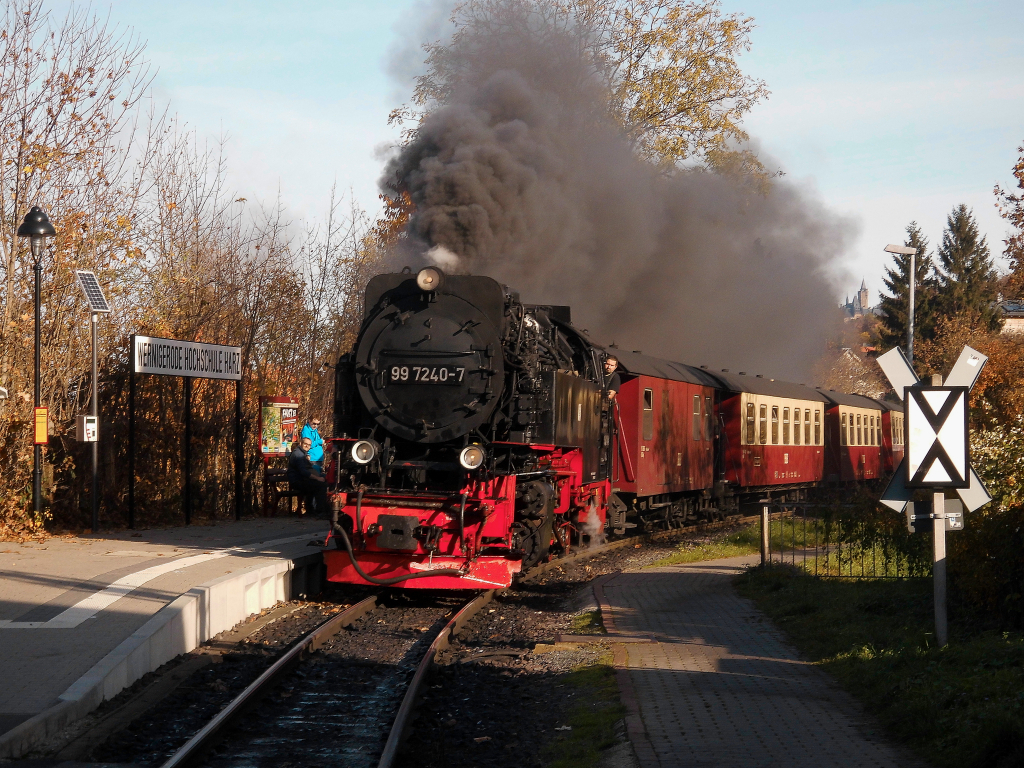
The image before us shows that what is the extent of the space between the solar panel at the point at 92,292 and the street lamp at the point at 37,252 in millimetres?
593

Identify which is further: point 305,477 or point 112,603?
point 305,477

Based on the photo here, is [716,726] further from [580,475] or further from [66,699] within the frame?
[580,475]

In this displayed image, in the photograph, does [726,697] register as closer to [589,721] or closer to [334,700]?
[589,721]

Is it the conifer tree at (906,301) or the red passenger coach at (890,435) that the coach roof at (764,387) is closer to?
the red passenger coach at (890,435)

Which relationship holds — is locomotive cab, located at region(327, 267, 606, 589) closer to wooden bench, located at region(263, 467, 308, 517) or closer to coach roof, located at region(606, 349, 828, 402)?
coach roof, located at region(606, 349, 828, 402)

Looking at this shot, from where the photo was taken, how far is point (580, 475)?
40.1 feet

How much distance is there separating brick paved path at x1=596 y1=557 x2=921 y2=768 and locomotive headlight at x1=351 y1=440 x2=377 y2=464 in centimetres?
272

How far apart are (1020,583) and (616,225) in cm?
1330

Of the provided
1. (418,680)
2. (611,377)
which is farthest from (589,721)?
(611,377)

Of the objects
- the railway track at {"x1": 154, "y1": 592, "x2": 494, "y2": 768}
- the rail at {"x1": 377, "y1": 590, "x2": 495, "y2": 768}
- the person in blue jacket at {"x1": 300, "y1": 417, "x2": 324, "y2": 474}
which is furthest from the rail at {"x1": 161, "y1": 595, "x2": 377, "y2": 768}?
the person in blue jacket at {"x1": 300, "y1": 417, "x2": 324, "y2": 474}

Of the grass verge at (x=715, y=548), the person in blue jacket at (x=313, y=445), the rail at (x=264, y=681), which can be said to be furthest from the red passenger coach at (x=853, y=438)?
the rail at (x=264, y=681)

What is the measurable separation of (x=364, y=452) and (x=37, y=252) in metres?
5.68

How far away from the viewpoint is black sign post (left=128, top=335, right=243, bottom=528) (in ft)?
47.0

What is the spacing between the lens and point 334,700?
6.96 meters
